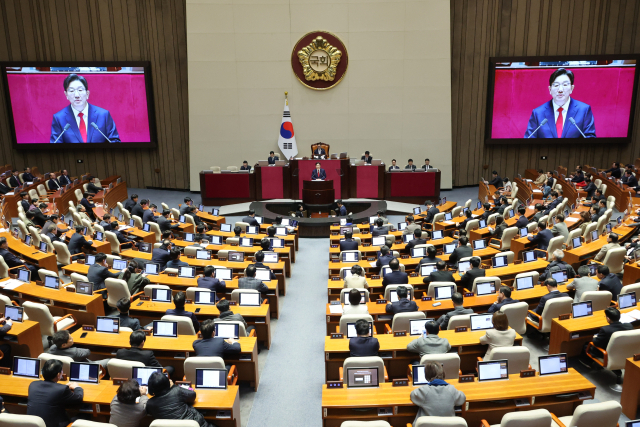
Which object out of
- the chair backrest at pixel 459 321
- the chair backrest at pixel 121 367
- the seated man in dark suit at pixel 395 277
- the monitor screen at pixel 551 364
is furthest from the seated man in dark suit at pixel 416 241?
the chair backrest at pixel 121 367

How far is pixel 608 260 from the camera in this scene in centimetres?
959

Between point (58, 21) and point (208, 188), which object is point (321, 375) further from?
point (58, 21)

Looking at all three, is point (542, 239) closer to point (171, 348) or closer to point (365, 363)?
point (365, 363)

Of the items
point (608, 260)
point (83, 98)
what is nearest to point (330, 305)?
point (608, 260)

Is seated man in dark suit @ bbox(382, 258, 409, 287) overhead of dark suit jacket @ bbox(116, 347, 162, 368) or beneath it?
overhead

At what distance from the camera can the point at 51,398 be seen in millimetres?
5043

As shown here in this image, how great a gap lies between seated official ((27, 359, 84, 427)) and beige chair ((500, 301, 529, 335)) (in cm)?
544

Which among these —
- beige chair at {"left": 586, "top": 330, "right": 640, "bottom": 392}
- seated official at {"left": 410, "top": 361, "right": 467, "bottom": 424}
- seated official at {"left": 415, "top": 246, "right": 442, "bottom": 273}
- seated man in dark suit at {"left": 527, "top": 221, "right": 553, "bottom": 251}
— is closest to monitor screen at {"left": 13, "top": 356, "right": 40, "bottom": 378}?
seated official at {"left": 410, "top": 361, "right": 467, "bottom": 424}

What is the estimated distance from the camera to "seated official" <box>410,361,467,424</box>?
484 centimetres

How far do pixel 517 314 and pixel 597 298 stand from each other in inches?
47.7

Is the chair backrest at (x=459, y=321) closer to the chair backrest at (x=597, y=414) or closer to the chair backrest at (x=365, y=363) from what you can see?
the chair backrest at (x=365, y=363)

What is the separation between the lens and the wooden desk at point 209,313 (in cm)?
763

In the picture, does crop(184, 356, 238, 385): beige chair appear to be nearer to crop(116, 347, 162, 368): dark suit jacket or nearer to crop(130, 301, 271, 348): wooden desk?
crop(116, 347, 162, 368): dark suit jacket

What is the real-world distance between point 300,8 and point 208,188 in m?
7.36
